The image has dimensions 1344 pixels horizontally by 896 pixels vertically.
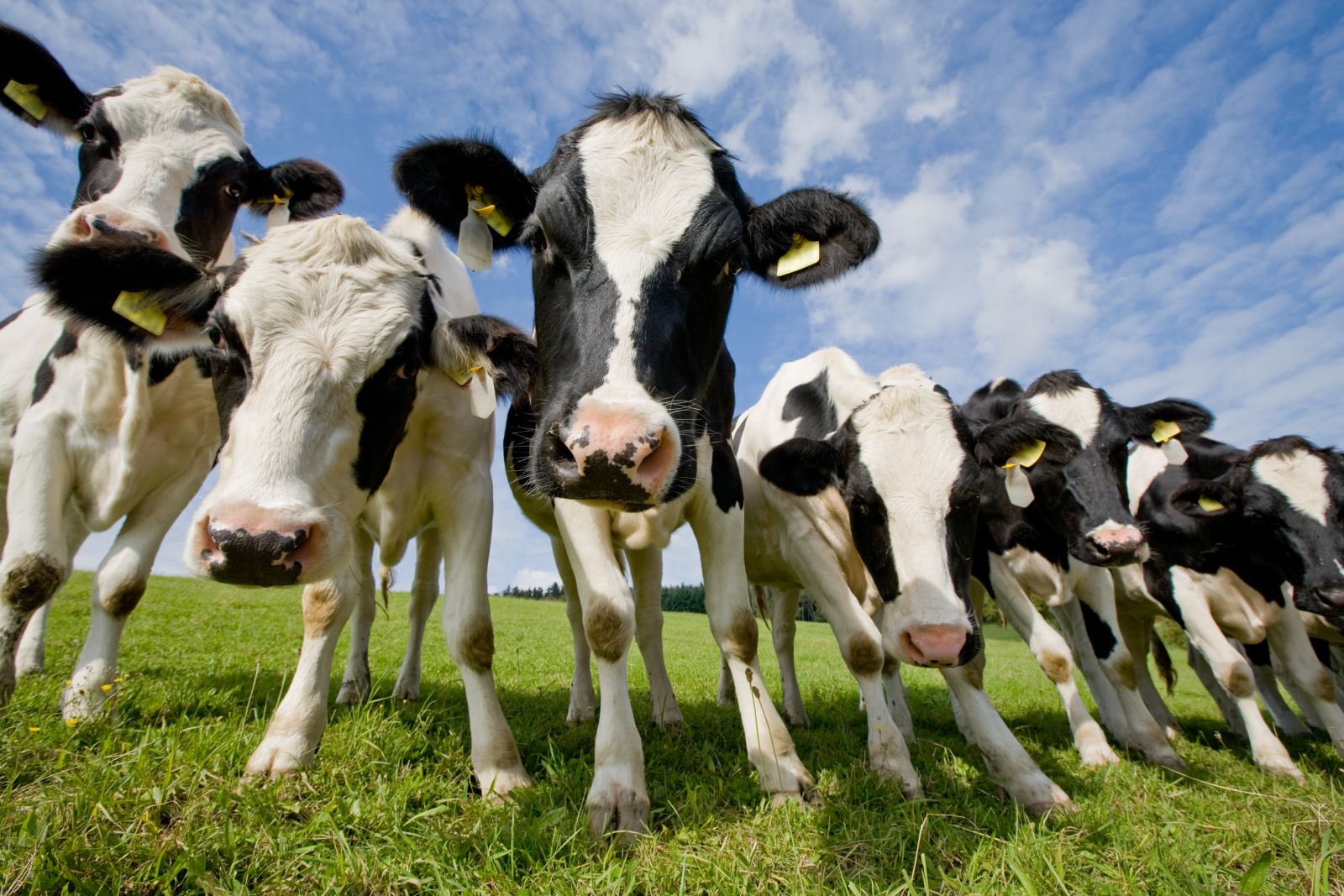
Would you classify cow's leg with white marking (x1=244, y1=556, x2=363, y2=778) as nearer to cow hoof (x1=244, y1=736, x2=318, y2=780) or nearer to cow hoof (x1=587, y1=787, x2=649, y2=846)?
cow hoof (x1=244, y1=736, x2=318, y2=780)

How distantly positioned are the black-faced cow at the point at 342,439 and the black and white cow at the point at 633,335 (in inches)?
15.4

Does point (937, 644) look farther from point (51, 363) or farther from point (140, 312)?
point (51, 363)

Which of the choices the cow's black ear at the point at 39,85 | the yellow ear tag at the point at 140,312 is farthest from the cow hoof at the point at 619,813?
the cow's black ear at the point at 39,85

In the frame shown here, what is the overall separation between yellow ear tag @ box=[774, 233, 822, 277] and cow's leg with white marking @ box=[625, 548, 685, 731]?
194 centimetres

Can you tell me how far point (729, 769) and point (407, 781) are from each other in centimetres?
151

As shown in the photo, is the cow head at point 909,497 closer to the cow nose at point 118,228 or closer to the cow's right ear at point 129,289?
the cow's right ear at point 129,289

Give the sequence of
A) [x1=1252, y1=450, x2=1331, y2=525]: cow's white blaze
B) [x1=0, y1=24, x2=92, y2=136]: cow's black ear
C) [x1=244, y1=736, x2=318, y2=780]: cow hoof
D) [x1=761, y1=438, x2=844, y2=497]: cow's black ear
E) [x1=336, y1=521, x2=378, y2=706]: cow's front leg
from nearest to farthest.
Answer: [x1=244, y1=736, x2=318, y2=780]: cow hoof
[x1=761, y1=438, x2=844, y2=497]: cow's black ear
[x1=0, y1=24, x2=92, y2=136]: cow's black ear
[x1=336, y1=521, x2=378, y2=706]: cow's front leg
[x1=1252, y1=450, x2=1331, y2=525]: cow's white blaze

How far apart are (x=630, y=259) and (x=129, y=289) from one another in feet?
7.37

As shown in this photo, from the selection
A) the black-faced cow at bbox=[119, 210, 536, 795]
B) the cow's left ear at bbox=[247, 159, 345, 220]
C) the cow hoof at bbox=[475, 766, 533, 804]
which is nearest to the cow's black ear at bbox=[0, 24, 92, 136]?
the cow's left ear at bbox=[247, 159, 345, 220]

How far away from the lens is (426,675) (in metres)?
6.16

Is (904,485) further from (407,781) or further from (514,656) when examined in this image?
(514,656)

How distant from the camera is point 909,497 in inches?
146

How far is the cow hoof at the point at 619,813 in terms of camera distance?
2465mm

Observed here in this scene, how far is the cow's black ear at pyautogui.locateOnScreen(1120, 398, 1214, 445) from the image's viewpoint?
670 cm
